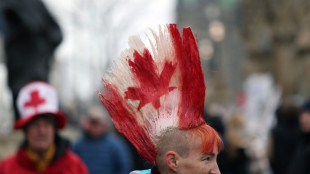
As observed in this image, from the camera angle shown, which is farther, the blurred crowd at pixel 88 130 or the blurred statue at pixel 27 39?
the blurred statue at pixel 27 39

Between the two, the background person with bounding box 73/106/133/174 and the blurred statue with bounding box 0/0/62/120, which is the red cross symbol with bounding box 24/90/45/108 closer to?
the blurred statue with bounding box 0/0/62/120

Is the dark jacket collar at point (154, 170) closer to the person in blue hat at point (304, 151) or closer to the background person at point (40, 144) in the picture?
the background person at point (40, 144)

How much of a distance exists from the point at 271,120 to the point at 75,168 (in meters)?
8.35

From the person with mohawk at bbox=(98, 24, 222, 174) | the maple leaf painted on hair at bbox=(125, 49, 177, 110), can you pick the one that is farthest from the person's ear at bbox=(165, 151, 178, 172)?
the maple leaf painted on hair at bbox=(125, 49, 177, 110)

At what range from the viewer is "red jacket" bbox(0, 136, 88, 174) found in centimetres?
511

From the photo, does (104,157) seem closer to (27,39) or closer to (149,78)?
(27,39)

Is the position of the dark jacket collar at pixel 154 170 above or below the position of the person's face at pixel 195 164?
below

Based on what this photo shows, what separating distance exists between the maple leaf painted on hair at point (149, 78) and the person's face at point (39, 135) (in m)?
2.25

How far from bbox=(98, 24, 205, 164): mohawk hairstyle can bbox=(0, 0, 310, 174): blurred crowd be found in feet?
5.80

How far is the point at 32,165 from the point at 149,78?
2.37m

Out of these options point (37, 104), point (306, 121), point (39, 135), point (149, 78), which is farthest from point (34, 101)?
point (306, 121)

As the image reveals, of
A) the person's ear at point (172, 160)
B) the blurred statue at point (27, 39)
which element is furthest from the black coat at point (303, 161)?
the person's ear at point (172, 160)

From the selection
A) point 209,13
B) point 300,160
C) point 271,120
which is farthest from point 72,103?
point 209,13

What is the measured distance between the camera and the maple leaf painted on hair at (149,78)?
3010mm
